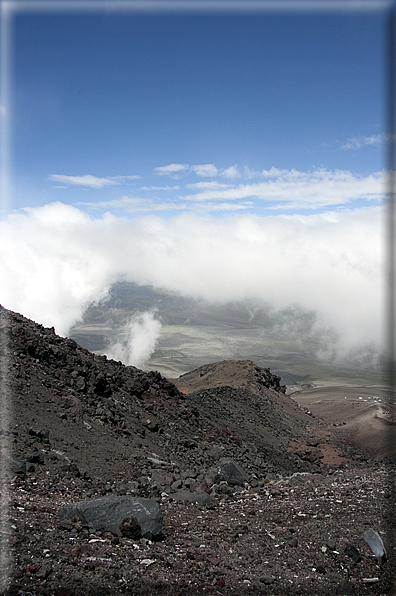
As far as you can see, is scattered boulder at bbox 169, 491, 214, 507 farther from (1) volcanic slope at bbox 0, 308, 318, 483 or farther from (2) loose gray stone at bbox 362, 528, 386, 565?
(2) loose gray stone at bbox 362, 528, 386, 565

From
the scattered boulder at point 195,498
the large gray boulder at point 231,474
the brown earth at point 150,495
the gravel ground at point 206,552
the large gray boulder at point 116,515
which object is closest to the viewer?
the gravel ground at point 206,552

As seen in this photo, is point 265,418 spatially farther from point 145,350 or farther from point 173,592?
point 145,350

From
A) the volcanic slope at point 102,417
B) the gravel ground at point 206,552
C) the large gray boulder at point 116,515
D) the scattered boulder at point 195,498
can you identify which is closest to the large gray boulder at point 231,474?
the volcanic slope at point 102,417

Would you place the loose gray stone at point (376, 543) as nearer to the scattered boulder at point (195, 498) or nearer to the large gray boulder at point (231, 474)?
the scattered boulder at point (195, 498)

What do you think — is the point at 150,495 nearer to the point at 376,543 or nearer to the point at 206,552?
the point at 206,552

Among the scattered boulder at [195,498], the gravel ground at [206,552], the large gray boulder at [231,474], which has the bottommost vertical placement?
the large gray boulder at [231,474]

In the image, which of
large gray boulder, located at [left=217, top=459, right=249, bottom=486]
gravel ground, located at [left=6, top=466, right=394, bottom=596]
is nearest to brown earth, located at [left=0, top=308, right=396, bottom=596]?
gravel ground, located at [left=6, top=466, right=394, bottom=596]

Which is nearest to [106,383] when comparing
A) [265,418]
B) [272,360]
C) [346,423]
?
[265,418]
